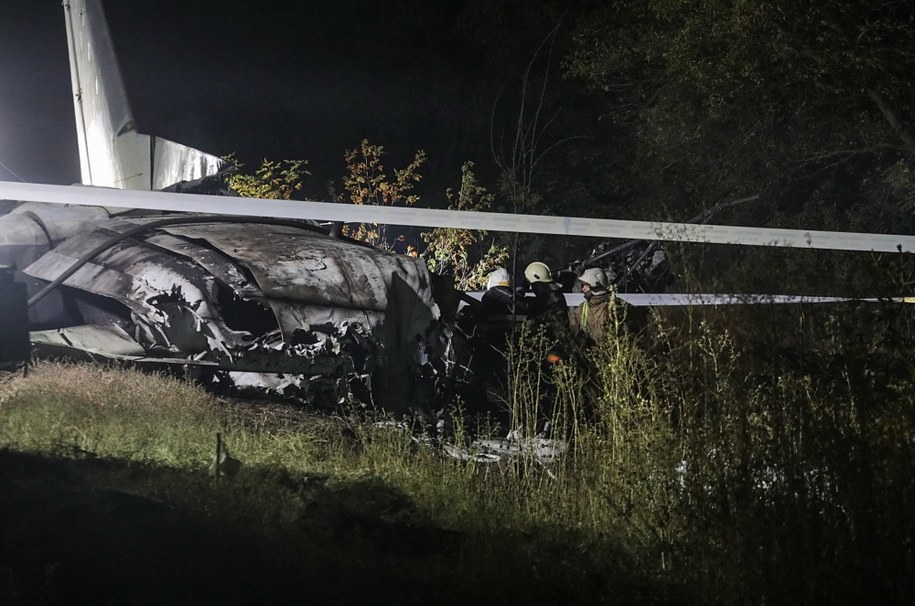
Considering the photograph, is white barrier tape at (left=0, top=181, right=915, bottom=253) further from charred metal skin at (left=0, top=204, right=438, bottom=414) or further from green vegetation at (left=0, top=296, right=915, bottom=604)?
green vegetation at (left=0, top=296, right=915, bottom=604)

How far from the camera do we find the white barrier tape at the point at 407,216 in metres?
5.24

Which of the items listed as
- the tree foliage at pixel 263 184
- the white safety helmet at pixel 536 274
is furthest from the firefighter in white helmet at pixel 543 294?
the tree foliage at pixel 263 184

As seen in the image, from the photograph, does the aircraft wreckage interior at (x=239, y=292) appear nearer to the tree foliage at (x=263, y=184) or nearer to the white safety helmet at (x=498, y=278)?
the white safety helmet at (x=498, y=278)

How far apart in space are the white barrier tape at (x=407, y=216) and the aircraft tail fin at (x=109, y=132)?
2883 millimetres

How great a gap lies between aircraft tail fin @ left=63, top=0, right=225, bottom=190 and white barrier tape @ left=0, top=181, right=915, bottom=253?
9.46 ft

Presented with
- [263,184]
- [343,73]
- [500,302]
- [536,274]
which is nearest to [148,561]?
[500,302]

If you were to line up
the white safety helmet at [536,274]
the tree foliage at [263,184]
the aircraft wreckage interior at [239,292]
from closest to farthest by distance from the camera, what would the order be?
the aircraft wreckage interior at [239,292] < the white safety helmet at [536,274] < the tree foliage at [263,184]

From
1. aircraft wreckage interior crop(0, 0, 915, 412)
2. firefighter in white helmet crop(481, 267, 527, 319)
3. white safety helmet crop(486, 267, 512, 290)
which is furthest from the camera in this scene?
white safety helmet crop(486, 267, 512, 290)

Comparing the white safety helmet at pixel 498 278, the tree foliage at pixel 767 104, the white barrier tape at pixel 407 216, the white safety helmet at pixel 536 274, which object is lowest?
the white safety helmet at pixel 498 278

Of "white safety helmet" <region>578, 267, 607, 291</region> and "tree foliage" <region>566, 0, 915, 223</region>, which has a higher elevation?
"tree foliage" <region>566, 0, 915, 223</region>

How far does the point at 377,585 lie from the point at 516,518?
0.91 m

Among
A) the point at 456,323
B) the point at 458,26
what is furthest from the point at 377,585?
the point at 458,26

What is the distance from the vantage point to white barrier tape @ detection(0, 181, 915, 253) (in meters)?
5.24

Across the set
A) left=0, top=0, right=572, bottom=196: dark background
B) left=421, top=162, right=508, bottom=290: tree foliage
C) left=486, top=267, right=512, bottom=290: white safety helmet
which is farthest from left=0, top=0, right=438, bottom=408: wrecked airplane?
left=0, top=0, right=572, bottom=196: dark background
